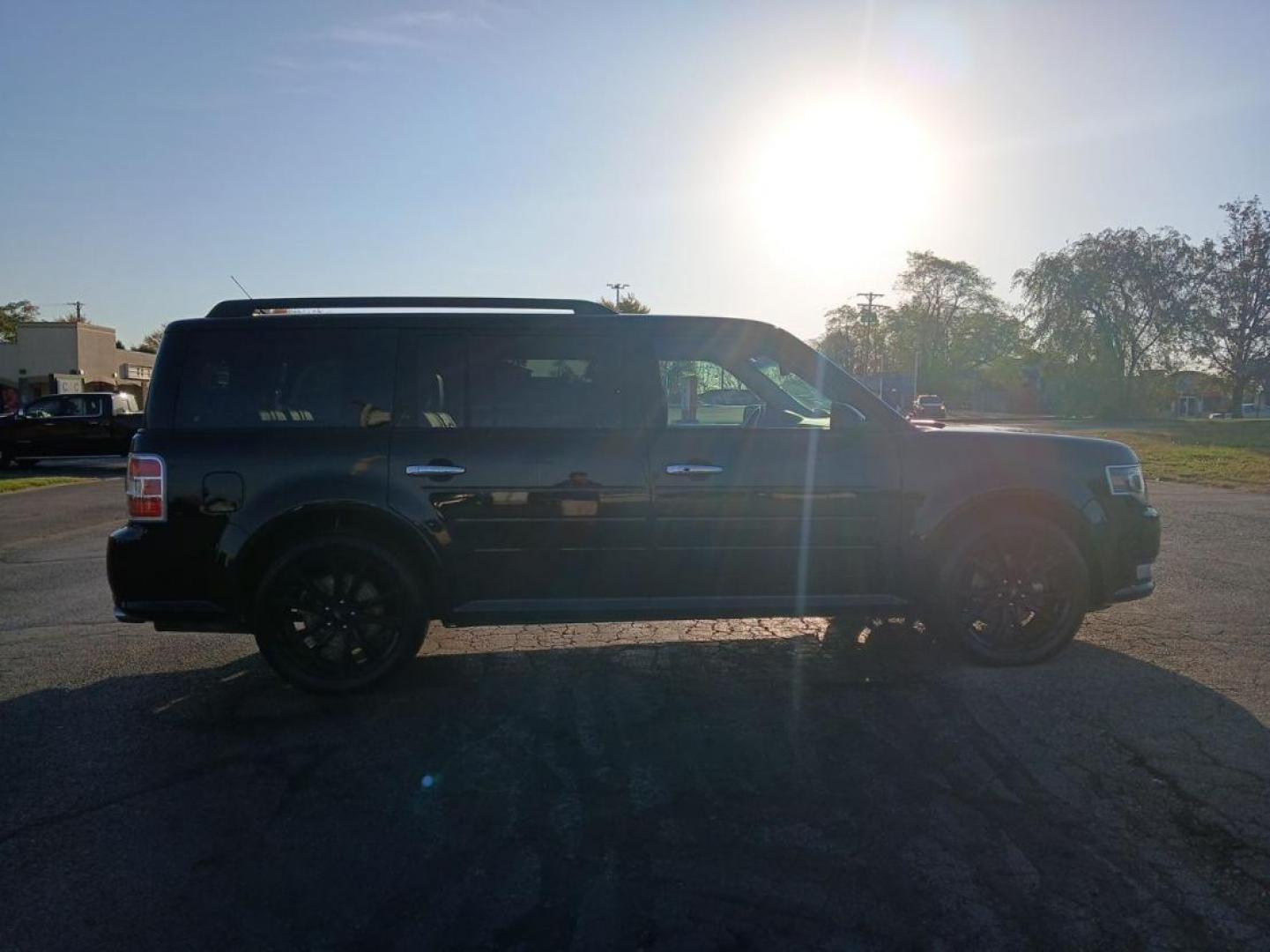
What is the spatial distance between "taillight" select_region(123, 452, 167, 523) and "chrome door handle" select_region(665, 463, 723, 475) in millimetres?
2604

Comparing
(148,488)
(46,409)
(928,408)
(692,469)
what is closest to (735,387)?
(692,469)

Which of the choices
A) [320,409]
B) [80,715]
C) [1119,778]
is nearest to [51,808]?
[80,715]

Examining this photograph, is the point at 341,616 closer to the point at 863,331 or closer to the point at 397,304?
the point at 397,304

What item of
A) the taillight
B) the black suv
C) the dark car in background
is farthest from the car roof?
the dark car in background

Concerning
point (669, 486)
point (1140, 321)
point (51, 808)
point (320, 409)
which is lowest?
point (51, 808)

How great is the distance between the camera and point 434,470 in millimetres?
4746

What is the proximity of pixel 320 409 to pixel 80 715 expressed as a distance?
1.95 m

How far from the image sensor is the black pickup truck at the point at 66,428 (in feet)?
72.7

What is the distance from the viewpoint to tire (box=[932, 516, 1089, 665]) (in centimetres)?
511

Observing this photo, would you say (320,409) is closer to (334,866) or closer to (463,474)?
(463,474)

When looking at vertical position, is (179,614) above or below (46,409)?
below

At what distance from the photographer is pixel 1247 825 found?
331cm

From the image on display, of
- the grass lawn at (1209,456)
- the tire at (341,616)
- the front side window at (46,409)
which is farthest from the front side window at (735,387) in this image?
the front side window at (46,409)

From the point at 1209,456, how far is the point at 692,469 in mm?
22909
